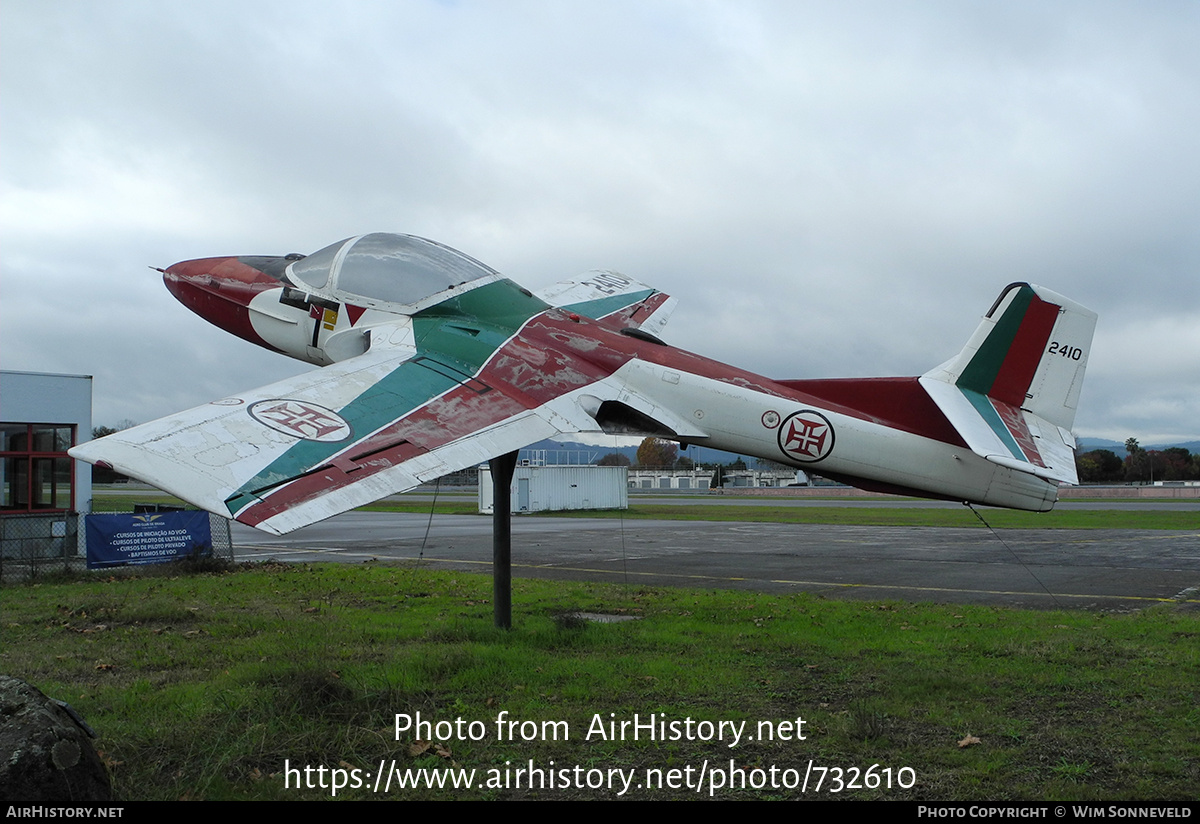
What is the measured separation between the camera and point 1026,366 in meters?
9.50

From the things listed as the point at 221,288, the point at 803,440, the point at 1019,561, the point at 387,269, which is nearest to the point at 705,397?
the point at 803,440

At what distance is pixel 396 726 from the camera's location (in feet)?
20.3

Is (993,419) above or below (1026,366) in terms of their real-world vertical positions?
below

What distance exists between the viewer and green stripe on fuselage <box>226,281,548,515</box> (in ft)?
22.2

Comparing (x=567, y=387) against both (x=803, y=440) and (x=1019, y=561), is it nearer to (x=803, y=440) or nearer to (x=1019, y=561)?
(x=803, y=440)

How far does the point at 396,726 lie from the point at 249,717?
1.14 metres

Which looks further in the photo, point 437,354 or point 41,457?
point 41,457

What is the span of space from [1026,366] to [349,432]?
7633 millimetres

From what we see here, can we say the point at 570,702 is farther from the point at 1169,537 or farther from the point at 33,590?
the point at 1169,537

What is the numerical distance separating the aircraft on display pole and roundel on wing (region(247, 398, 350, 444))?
0.7 inches

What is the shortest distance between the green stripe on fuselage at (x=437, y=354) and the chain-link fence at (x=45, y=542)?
11.2m

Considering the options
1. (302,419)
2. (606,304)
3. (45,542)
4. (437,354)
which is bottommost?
(45,542)

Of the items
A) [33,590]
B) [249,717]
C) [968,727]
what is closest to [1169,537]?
[968,727]

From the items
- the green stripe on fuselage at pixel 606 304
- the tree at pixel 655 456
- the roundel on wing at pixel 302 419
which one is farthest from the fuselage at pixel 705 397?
the tree at pixel 655 456
